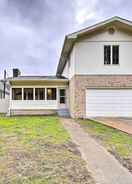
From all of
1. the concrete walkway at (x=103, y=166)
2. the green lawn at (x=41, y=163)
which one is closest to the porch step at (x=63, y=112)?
the green lawn at (x=41, y=163)

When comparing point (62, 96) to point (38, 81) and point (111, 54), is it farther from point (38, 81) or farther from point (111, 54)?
point (111, 54)

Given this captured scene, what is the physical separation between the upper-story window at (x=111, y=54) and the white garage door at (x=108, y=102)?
6.37 feet

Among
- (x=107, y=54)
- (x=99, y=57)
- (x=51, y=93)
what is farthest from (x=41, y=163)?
(x=51, y=93)

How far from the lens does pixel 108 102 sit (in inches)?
723

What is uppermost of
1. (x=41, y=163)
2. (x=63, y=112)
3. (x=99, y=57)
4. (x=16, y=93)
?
(x=99, y=57)

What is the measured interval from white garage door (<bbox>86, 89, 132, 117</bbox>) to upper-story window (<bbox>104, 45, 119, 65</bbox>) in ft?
6.37

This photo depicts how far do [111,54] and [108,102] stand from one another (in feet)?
10.9

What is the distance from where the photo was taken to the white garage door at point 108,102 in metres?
18.3

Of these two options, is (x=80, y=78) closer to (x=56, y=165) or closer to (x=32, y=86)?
(x=32, y=86)

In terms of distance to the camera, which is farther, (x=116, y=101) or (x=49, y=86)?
(x=49, y=86)

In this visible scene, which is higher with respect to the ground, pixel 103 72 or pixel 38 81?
pixel 103 72

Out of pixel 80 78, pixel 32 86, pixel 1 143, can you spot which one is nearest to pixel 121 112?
pixel 80 78

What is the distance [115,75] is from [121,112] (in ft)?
8.43

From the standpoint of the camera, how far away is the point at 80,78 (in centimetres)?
1830
